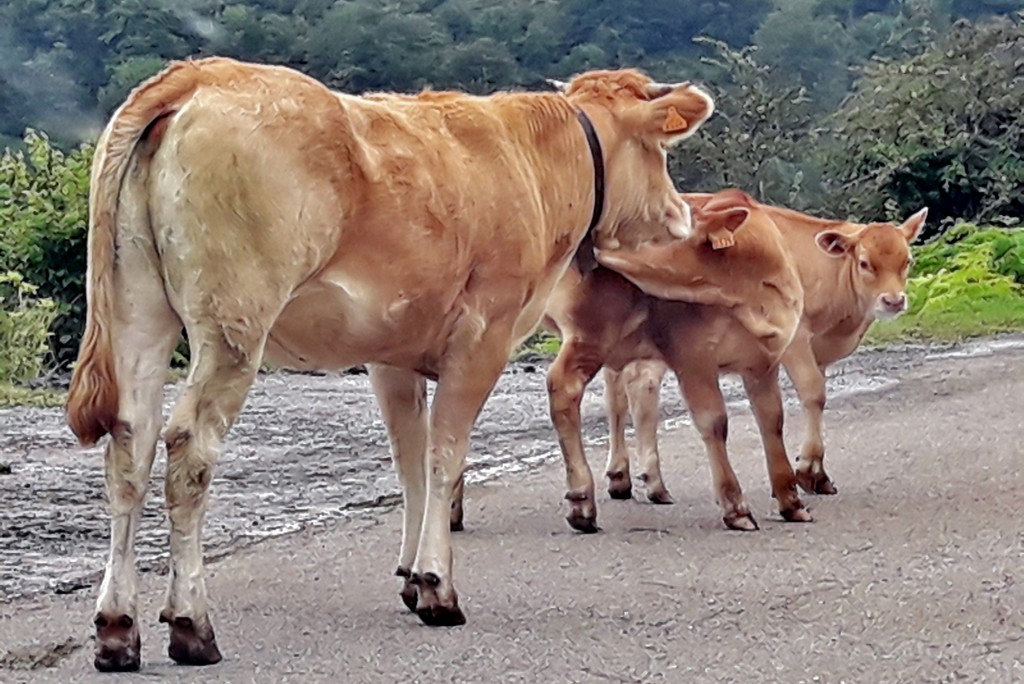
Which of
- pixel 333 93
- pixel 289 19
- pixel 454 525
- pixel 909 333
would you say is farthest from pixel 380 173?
pixel 289 19

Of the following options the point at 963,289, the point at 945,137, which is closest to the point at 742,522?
the point at 963,289

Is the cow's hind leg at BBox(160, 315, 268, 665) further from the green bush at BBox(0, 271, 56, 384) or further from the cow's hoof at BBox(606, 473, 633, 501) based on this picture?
the green bush at BBox(0, 271, 56, 384)

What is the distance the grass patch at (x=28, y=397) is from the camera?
50.2 feet

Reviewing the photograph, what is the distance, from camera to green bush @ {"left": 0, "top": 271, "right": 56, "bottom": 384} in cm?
1783

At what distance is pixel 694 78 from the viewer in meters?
49.5

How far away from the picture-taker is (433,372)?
286 inches

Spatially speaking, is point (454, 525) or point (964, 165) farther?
point (964, 165)

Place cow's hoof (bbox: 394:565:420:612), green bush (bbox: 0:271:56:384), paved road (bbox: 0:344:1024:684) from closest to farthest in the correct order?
1. paved road (bbox: 0:344:1024:684)
2. cow's hoof (bbox: 394:565:420:612)
3. green bush (bbox: 0:271:56:384)

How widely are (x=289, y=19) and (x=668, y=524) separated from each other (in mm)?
39510

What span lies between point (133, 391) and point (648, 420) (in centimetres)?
480

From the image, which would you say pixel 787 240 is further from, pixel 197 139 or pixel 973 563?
pixel 197 139

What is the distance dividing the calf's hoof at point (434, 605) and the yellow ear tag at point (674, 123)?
8.69ft

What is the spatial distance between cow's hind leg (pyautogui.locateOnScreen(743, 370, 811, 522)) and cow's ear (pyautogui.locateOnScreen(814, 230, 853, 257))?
1.65 m

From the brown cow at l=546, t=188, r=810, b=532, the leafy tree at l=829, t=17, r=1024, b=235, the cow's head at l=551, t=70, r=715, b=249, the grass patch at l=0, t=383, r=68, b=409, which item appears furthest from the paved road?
the leafy tree at l=829, t=17, r=1024, b=235
